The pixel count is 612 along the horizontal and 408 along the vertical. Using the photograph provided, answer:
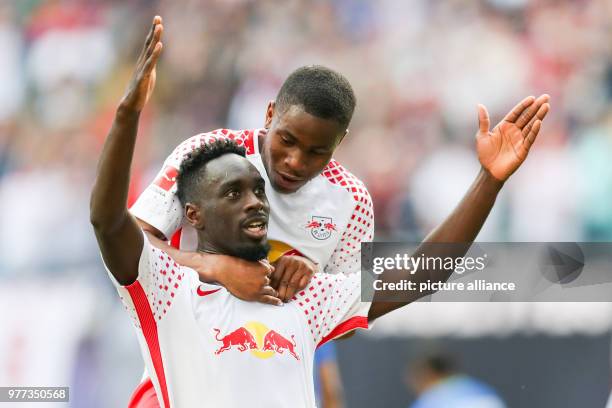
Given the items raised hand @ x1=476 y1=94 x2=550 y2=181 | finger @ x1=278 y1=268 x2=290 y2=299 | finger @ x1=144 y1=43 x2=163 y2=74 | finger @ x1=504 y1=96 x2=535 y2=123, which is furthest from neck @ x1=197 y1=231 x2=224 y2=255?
finger @ x1=504 y1=96 x2=535 y2=123

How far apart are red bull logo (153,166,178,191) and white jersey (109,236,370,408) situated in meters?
0.43

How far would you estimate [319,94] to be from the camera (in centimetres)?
432

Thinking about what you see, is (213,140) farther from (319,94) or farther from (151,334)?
(151,334)

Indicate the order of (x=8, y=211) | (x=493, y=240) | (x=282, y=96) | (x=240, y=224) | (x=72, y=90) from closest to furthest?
(x=240, y=224)
(x=282, y=96)
(x=493, y=240)
(x=8, y=211)
(x=72, y=90)

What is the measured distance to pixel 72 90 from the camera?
1041cm

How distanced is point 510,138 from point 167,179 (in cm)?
132

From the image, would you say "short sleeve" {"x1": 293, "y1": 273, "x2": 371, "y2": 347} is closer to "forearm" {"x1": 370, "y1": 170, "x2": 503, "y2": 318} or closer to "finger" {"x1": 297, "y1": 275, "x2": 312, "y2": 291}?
"finger" {"x1": 297, "y1": 275, "x2": 312, "y2": 291}

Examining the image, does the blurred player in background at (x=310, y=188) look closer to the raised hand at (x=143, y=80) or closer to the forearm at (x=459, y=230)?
the forearm at (x=459, y=230)

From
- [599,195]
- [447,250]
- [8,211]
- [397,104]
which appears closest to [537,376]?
[599,195]

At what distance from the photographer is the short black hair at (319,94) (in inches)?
170

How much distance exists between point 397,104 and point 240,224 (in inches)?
230

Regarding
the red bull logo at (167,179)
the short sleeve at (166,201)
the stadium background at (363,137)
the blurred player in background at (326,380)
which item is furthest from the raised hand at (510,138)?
the stadium background at (363,137)

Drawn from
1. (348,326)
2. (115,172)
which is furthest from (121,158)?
(348,326)

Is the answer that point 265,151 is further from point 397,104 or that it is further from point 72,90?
point 72,90
